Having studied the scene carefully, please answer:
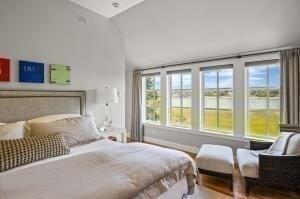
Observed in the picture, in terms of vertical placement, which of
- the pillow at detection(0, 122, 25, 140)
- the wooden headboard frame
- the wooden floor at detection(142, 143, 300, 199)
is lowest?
the wooden floor at detection(142, 143, 300, 199)

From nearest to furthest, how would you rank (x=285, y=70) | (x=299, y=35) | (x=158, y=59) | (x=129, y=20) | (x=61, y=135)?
1. (x=61, y=135)
2. (x=299, y=35)
3. (x=285, y=70)
4. (x=129, y=20)
5. (x=158, y=59)

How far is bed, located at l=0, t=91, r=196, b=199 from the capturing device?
1150 millimetres

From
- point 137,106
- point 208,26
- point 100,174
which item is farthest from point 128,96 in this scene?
point 100,174

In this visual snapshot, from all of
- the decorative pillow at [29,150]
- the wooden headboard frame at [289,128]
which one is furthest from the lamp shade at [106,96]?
the wooden headboard frame at [289,128]

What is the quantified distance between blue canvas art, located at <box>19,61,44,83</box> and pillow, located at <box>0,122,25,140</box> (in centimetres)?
72

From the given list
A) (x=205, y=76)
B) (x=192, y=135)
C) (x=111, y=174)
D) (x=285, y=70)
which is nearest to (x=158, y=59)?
(x=205, y=76)

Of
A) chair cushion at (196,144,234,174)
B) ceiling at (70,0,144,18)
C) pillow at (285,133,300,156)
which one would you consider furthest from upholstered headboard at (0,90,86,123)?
pillow at (285,133,300,156)

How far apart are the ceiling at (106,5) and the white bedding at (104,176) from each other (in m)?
2.41

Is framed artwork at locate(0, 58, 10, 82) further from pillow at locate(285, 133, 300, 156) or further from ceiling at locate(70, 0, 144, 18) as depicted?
pillow at locate(285, 133, 300, 156)

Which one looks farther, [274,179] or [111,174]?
[274,179]

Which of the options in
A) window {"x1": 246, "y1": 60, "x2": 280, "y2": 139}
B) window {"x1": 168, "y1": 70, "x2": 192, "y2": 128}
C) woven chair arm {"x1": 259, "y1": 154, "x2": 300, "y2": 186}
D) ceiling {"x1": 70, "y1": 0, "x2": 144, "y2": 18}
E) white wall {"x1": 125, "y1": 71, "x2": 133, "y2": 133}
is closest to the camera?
woven chair arm {"x1": 259, "y1": 154, "x2": 300, "y2": 186}

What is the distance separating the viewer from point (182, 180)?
1.87 metres

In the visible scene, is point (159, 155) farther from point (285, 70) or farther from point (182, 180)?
point (285, 70)

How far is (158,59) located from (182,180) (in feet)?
10.8
